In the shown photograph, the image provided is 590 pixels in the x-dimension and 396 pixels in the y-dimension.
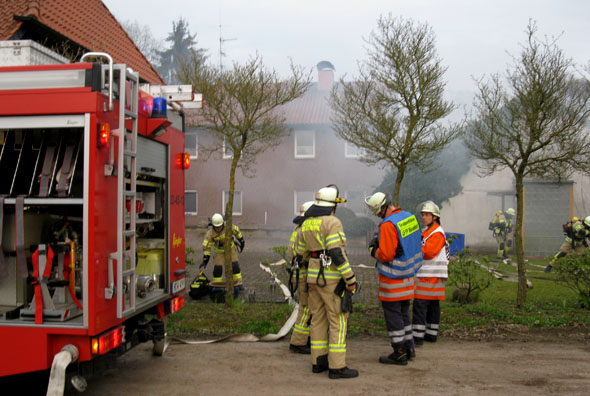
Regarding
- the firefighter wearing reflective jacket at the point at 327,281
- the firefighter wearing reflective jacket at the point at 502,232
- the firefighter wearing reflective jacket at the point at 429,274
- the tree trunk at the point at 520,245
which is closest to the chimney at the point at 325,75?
the firefighter wearing reflective jacket at the point at 502,232

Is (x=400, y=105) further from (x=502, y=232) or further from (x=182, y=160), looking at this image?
(x=502, y=232)

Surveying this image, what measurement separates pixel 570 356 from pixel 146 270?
14.9ft

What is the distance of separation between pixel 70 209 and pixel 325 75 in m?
24.6

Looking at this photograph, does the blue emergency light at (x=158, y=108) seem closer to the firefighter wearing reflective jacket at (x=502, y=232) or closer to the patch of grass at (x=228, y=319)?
the patch of grass at (x=228, y=319)

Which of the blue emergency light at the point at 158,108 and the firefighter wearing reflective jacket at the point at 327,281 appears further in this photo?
the firefighter wearing reflective jacket at the point at 327,281

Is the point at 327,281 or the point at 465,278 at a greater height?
the point at 327,281

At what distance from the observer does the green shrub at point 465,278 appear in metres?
7.59

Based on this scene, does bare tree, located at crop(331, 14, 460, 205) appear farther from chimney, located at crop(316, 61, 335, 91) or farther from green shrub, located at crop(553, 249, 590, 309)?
chimney, located at crop(316, 61, 335, 91)

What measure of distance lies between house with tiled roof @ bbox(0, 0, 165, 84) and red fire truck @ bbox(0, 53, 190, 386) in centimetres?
473

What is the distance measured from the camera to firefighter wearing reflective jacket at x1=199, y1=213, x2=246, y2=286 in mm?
8602

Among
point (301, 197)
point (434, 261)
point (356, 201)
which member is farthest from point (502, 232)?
point (301, 197)

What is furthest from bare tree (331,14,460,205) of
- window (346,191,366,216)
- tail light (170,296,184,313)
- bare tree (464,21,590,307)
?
window (346,191,366,216)

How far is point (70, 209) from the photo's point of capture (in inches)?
162

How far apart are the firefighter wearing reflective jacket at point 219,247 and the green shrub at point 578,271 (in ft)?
15.9
